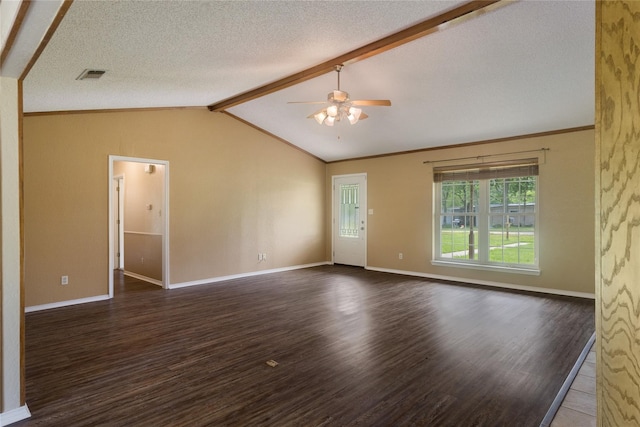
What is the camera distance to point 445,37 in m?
3.44

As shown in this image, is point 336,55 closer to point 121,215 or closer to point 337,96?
point 337,96

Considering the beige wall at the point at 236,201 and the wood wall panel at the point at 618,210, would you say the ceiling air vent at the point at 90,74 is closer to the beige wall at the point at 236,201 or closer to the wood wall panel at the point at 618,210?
the beige wall at the point at 236,201

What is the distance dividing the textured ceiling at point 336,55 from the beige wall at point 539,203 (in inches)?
17.5

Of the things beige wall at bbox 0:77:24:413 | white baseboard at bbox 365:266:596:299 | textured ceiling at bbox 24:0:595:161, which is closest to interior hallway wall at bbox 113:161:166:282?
textured ceiling at bbox 24:0:595:161

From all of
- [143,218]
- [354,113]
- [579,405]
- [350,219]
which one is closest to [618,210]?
[579,405]

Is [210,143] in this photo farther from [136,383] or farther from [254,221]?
[136,383]

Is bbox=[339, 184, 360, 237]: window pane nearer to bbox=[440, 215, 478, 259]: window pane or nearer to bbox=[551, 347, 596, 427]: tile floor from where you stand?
bbox=[440, 215, 478, 259]: window pane

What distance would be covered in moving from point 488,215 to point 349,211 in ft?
10.1

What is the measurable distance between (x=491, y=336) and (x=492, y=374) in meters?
0.92

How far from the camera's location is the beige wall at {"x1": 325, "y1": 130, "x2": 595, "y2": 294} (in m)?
5.09

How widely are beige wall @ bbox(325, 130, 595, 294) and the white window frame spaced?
0.25ft

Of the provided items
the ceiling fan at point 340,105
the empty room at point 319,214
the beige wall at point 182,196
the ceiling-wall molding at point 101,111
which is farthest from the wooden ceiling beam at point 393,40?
the beige wall at point 182,196

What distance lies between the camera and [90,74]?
3387 millimetres

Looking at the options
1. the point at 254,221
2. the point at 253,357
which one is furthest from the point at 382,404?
the point at 254,221
